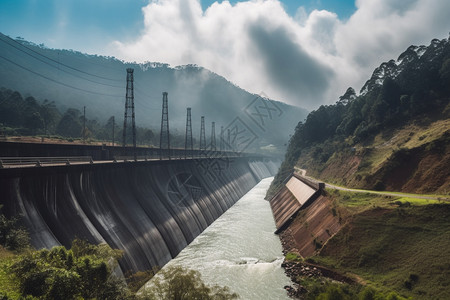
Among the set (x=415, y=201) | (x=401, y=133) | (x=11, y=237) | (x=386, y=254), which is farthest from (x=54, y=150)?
(x=401, y=133)

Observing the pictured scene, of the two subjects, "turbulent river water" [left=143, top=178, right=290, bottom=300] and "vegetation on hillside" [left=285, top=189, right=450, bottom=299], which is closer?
"vegetation on hillside" [left=285, top=189, right=450, bottom=299]

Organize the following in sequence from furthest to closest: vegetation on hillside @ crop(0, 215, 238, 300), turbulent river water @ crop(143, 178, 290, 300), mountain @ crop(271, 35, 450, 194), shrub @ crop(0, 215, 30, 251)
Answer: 1. mountain @ crop(271, 35, 450, 194)
2. turbulent river water @ crop(143, 178, 290, 300)
3. shrub @ crop(0, 215, 30, 251)
4. vegetation on hillside @ crop(0, 215, 238, 300)

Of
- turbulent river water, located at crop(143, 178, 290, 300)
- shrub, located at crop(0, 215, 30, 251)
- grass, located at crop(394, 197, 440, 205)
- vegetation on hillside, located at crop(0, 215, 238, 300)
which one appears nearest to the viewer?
vegetation on hillside, located at crop(0, 215, 238, 300)

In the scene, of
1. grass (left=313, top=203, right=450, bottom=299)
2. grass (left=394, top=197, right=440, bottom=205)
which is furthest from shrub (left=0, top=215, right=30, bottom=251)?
grass (left=394, top=197, right=440, bottom=205)

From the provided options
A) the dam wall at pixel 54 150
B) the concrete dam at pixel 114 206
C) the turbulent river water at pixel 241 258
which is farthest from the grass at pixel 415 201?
the dam wall at pixel 54 150

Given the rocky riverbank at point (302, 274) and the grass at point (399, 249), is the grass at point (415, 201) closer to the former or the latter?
the grass at point (399, 249)

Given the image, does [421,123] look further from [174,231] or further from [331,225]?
[174,231]

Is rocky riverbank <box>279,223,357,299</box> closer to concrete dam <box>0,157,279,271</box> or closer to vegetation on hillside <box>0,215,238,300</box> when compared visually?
vegetation on hillside <box>0,215,238,300</box>

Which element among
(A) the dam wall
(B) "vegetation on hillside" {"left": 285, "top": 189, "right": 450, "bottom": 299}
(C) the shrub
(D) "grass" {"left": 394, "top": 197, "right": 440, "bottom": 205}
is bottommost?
(B) "vegetation on hillside" {"left": 285, "top": 189, "right": 450, "bottom": 299}
